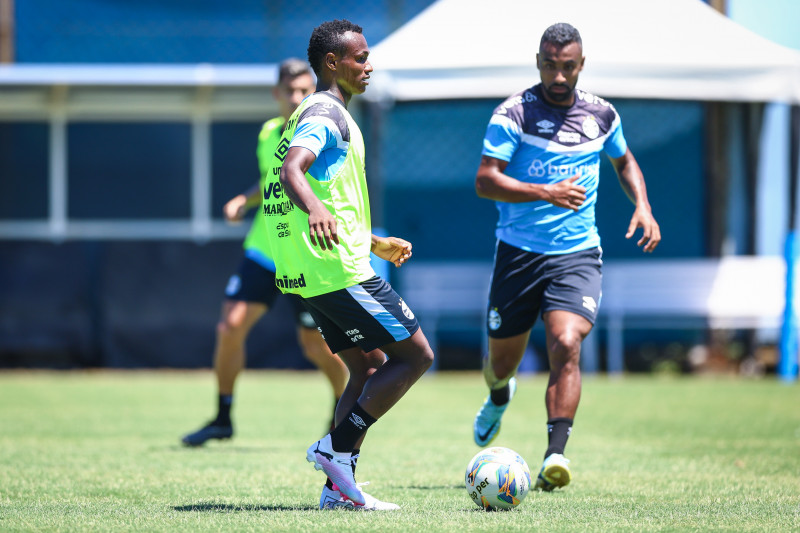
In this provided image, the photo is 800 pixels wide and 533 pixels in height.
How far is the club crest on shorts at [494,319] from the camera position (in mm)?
6484

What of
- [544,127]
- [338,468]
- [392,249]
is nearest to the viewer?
[338,468]

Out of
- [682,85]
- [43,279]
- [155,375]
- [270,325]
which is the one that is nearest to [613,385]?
[682,85]

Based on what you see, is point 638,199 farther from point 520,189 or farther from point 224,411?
point 224,411

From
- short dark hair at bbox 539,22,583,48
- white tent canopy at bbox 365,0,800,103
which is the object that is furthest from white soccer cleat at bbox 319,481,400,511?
white tent canopy at bbox 365,0,800,103

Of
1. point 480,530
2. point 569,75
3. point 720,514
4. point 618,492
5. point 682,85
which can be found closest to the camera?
point 480,530

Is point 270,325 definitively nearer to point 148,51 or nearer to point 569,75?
point 148,51

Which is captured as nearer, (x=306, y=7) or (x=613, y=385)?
(x=613, y=385)

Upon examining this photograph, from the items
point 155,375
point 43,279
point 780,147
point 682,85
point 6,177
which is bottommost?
point 155,375

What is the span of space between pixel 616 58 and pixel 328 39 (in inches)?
326

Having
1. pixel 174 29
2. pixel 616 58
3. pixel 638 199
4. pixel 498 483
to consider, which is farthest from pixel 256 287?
pixel 174 29

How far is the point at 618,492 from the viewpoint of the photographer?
18.5 ft

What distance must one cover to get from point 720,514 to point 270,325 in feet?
35.0

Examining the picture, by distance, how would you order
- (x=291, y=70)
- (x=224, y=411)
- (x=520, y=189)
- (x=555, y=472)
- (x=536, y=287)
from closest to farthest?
(x=555, y=472), (x=520, y=189), (x=536, y=287), (x=291, y=70), (x=224, y=411)

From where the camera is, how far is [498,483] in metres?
4.97
